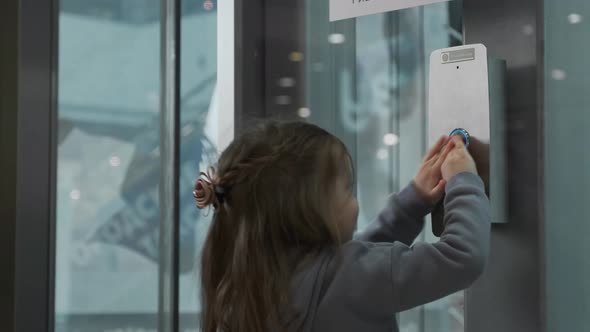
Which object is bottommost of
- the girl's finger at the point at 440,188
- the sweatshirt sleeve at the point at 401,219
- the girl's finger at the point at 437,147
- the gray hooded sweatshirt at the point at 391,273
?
the gray hooded sweatshirt at the point at 391,273

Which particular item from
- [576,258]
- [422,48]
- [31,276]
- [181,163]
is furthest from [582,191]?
[31,276]

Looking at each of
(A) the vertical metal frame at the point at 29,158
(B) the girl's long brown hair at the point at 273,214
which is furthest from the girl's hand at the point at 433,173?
(A) the vertical metal frame at the point at 29,158

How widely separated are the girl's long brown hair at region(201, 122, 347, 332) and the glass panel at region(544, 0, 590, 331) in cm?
27

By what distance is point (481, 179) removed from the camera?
2.92 feet

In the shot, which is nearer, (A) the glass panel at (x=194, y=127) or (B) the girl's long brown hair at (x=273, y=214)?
(B) the girl's long brown hair at (x=273, y=214)

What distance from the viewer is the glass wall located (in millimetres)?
1561

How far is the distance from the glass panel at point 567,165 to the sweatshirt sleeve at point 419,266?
11 centimetres

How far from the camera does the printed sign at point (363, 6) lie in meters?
1.02

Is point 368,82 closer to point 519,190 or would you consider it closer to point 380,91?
point 380,91

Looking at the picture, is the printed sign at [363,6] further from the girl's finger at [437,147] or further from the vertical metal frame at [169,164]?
the vertical metal frame at [169,164]

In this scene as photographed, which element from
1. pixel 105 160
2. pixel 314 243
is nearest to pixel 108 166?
pixel 105 160

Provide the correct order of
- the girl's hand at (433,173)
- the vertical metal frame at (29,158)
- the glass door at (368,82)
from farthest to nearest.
Answer: the vertical metal frame at (29,158) < the glass door at (368,82) < the girl's hand at (433,173)

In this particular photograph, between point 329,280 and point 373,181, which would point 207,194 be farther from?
point 373,181

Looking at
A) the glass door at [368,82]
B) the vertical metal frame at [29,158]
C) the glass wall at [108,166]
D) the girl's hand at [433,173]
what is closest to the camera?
the girl's hand at [433,173]
